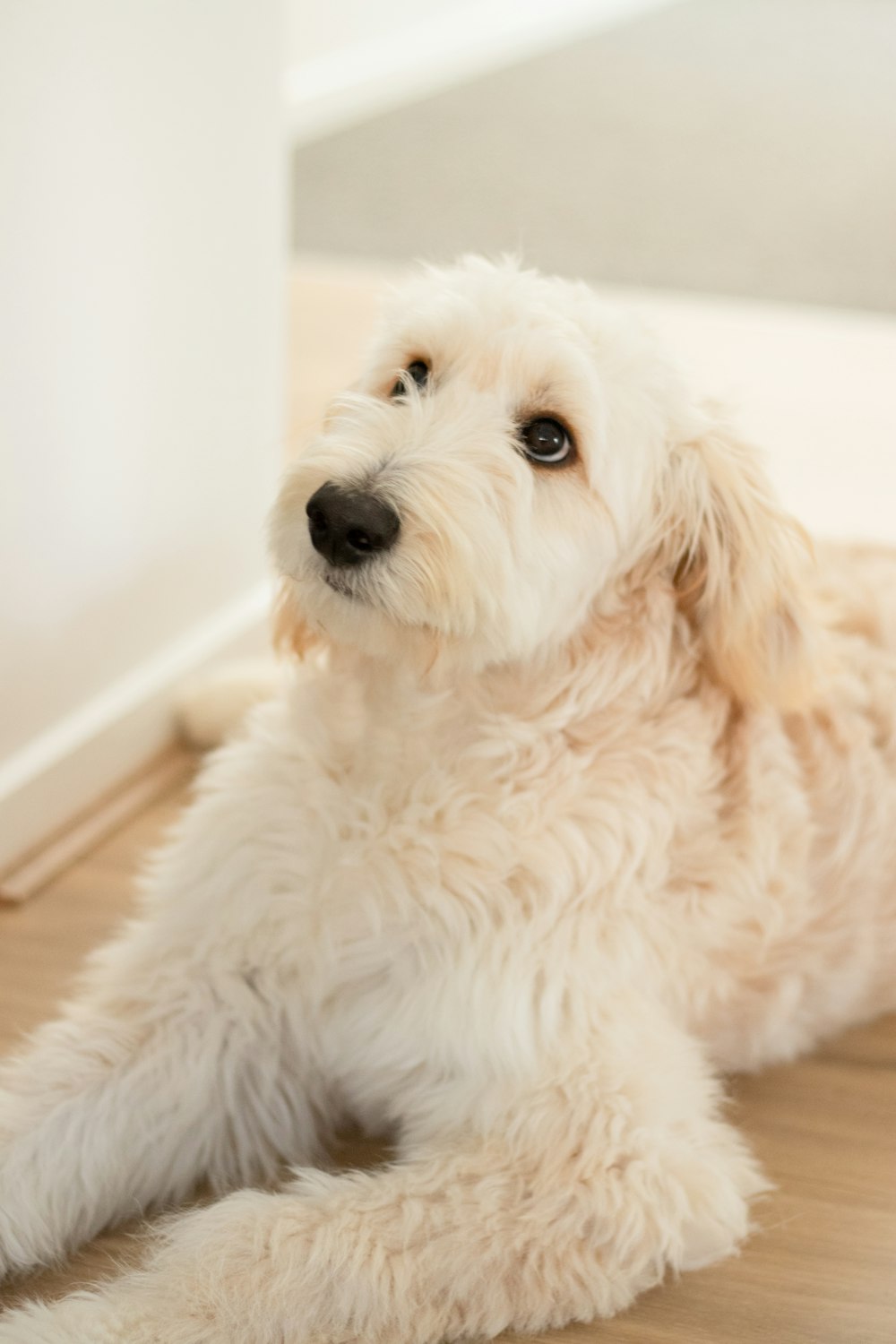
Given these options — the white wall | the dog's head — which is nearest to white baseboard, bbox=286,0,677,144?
the white wall

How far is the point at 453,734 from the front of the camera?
1628 millimetres

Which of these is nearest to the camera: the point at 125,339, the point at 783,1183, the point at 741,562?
the point at 741,562

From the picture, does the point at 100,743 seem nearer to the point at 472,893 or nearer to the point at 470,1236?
the point at 472,893

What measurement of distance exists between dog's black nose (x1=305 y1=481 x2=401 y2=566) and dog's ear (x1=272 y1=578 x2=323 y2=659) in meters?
0.24

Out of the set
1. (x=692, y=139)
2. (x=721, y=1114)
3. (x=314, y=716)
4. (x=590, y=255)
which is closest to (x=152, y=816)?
(x=314, y=716)

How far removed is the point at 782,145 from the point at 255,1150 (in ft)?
22.1

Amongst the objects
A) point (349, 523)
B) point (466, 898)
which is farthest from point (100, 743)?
point (349, 523)

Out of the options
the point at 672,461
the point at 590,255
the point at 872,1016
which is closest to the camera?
the point at 672,461

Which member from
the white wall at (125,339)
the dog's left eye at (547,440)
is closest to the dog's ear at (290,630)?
the dog's left eye at (547,440)

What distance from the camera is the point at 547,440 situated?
5.13 ft

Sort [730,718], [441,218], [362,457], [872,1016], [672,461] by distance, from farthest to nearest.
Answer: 1. [441,218]
2. [872,1016]
3. [730,718]
4. [672,461]
5. [362,457]

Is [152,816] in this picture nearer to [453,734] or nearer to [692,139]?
[453,734]

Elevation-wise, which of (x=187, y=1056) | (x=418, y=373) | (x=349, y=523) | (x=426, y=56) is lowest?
(x=187, y=1056)

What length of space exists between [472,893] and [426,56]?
761 cm
